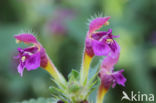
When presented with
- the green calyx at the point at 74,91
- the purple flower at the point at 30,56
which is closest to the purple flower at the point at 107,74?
the green calyx at the point at 74,91

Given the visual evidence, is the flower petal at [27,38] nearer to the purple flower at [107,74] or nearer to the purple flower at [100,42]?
the purple flower at [100,42]

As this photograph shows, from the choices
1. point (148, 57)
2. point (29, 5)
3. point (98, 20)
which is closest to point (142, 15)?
point (148, 57)

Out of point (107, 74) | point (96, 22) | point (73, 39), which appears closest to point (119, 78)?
point (107, 74)

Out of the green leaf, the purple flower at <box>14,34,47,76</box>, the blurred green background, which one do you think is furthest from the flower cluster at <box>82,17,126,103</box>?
the blurred green background

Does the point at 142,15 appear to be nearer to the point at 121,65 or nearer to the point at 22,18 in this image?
the point at 121,65

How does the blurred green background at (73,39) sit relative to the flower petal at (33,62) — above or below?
below

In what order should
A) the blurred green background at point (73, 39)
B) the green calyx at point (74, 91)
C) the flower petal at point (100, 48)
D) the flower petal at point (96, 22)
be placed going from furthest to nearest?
1. the blurred green background at point (73, 39)
2. the flower petal at point (96, 22)
3. the green calyx at point (74, 91)
4. the flower petal at point (100, 48)

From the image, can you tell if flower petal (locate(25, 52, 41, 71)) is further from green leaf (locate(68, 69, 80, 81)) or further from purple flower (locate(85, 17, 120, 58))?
purple flower (locate(85, 17, 120, 58))
